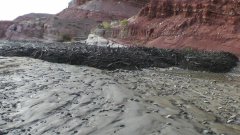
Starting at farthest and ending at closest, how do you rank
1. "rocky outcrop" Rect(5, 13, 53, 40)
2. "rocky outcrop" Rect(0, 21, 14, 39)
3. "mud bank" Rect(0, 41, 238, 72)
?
"rocky outcrop" Rect(0, 21, 14, 39) → "rocky outcrop" Rect(5, 13, 53, 40) → "mud bank" Rect(0, 41, 238, 72)

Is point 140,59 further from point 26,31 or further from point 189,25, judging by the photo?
point 26,31

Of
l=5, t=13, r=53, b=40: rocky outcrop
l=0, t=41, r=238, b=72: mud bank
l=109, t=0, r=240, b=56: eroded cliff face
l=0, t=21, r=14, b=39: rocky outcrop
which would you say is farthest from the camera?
l=0, t=21, r=14, b=39: rocky outcrop

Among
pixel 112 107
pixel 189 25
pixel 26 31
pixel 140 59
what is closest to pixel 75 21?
pixel 26 31

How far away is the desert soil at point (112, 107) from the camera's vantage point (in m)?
7.72

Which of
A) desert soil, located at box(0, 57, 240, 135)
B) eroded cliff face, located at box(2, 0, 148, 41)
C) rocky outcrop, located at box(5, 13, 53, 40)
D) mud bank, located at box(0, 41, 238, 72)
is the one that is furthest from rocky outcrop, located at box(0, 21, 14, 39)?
desert soil, located at box(0, 57, 240, 135)

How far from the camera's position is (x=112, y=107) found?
30.5 feet

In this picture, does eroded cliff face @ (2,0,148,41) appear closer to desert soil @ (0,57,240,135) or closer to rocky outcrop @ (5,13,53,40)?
rocky outcrop @ (5,13,53,40)

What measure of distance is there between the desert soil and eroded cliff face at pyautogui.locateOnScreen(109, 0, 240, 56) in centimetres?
1594

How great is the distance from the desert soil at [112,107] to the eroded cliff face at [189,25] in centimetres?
1594

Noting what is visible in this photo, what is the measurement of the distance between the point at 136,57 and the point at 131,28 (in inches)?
898

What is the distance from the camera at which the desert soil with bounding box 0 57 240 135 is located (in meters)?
7.72

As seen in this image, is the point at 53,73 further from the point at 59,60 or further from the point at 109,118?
the point at 109,118

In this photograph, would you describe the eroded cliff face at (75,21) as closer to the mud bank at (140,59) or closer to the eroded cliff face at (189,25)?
the eroded cliff face at (189,25)

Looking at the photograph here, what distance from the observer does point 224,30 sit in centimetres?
3098
